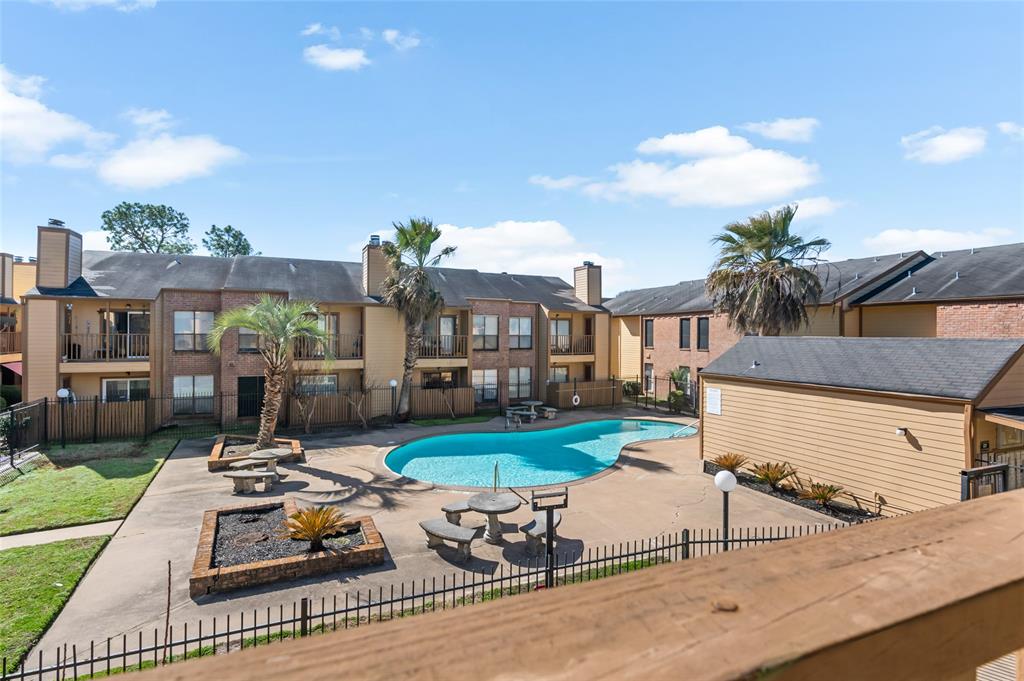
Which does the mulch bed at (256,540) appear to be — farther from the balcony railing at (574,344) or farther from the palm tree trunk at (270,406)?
the balcony railing at (574,344)

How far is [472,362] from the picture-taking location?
29.3m

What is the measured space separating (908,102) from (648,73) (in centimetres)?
595

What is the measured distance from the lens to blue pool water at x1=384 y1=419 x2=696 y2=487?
18031 millimetres

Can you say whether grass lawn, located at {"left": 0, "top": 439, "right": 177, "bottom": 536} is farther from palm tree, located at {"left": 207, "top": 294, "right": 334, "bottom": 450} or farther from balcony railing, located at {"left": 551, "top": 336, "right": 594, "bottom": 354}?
balcony railing, located at {"left": 551, "top": 336, "right": 594, "bottom": 354}

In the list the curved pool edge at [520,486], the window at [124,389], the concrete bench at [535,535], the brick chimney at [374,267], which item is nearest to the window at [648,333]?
the curved pool edge at [520,486]

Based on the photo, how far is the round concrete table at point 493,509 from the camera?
11211mm

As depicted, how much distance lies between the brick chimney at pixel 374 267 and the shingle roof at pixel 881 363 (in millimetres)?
17973

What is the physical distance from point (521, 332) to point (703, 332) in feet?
38.4

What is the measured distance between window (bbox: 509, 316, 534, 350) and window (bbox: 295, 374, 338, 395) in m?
10.8

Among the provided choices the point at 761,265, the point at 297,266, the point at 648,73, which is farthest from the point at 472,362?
the point at 648,73

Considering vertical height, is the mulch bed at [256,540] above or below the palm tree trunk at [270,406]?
below

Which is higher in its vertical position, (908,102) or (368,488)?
(908,102)

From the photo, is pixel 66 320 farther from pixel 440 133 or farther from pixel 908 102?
pixel 908 102

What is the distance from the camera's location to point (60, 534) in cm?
1118
